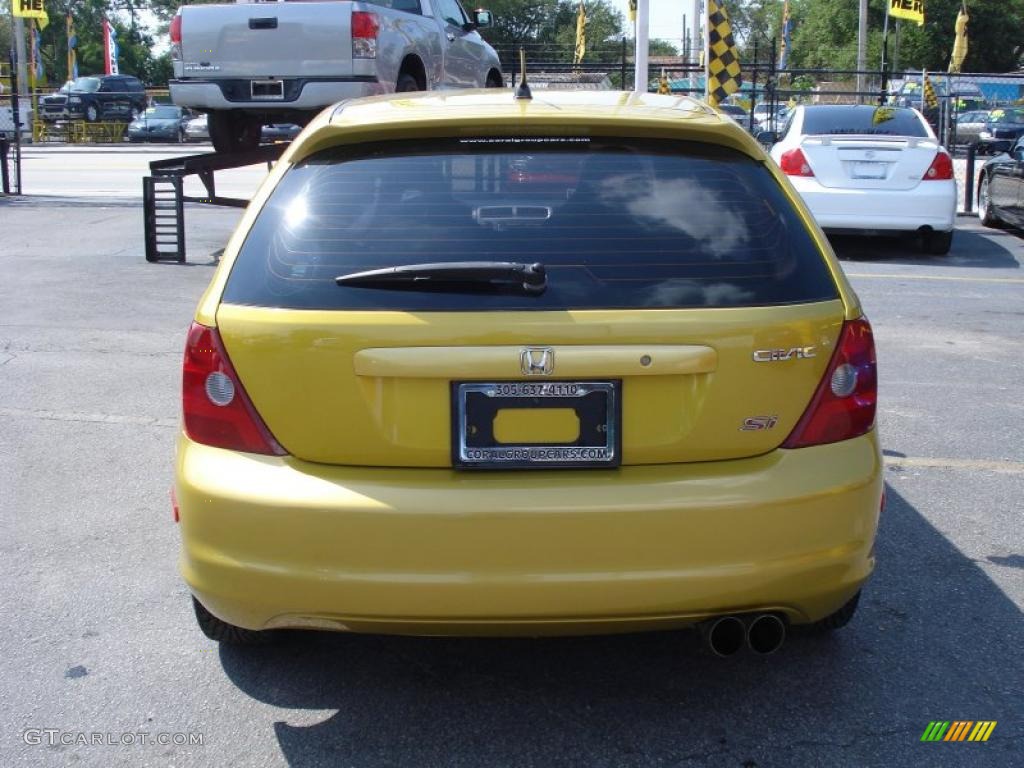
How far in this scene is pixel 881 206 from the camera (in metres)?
12.2

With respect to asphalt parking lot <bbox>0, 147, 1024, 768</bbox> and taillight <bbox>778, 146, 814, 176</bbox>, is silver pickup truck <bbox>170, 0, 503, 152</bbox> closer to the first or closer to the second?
taillight <bbox>778, 146, 814, 176</bbox>

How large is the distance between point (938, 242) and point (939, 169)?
2.81ft

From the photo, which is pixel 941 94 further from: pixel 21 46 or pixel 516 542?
pixel 21 46


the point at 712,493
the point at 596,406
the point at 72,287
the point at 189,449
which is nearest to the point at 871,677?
the point at 712,493

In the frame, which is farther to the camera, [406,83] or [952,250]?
[952,250]

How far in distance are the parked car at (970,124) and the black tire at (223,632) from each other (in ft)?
117

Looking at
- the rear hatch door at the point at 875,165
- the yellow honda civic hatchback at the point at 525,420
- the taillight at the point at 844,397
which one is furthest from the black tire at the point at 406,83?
the taillight at the point at 844,397

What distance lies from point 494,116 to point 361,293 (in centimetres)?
66

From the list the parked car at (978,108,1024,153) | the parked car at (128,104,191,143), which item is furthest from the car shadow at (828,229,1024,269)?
the parked car at (128,104,191,143)

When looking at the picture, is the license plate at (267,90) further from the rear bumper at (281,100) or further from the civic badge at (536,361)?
the civic badge at (536,361)

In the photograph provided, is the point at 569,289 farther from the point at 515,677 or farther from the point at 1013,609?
the point at 1013,609

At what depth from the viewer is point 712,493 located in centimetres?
298

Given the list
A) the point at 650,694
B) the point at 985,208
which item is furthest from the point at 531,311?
the point at 985,208

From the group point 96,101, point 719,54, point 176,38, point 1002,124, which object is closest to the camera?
point 176,38
